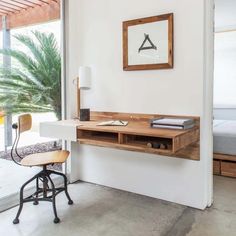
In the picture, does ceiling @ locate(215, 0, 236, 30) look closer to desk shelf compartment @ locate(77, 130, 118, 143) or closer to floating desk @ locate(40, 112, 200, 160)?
floating desk @ locate(40, 112, 200, 160)

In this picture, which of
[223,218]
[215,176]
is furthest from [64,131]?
[215,176]

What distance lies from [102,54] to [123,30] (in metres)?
0.37

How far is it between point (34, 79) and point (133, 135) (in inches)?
65.3

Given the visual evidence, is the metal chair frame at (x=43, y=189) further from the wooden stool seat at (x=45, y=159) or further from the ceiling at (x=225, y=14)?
the ceiling at (x=225, y=14)

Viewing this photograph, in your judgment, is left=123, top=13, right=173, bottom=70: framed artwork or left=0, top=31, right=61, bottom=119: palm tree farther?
left=0, top=31, right=61, bottom=119: palm tree

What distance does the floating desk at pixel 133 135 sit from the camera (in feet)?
6.59

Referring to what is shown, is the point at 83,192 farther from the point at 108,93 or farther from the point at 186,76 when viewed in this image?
the point at 186,76

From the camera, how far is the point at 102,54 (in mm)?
2949

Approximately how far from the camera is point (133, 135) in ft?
7.38

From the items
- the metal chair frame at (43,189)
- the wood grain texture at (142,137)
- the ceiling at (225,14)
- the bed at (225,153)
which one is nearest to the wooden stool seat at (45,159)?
the metal chair frame at (43,189)

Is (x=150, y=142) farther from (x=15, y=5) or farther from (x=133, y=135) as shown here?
(x=15, y=5)

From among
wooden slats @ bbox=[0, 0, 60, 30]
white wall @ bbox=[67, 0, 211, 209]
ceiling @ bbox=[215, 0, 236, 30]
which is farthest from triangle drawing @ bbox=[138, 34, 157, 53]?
ceiling @ bbox=[215, 0, 236, 30]

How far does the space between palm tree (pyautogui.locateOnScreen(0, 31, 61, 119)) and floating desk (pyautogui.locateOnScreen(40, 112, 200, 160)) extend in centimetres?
63

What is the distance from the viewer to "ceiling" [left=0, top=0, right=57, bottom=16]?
2.66 metres
